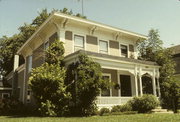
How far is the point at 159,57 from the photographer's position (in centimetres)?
1845

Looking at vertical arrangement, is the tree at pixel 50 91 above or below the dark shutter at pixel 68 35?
below

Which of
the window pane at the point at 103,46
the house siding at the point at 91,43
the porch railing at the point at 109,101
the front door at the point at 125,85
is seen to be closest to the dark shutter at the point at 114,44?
the window pane at the point at 103,46

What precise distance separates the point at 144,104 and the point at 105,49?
19.4 feet

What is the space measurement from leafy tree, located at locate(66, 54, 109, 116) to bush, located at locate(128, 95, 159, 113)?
3.49 metres

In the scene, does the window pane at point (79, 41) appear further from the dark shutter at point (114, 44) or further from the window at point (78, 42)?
the dark shutter at point (114, 44)

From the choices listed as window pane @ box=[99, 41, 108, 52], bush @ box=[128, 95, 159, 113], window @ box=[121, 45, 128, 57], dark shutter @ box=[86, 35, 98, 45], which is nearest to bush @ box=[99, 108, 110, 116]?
bush @ box=[128, 95, 159, 113]

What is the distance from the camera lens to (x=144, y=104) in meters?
12.7

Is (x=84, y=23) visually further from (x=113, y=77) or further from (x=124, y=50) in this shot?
(x=113, y=77)

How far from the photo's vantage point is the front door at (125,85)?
16672 millimetres

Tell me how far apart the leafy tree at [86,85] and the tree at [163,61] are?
287 inches

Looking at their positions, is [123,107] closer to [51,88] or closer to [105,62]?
[105,62]

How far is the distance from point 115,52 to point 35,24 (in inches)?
A: 910

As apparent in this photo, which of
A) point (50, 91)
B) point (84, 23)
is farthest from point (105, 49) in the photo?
point (50, 91)

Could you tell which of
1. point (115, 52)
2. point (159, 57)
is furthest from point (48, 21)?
point (159, 57)
